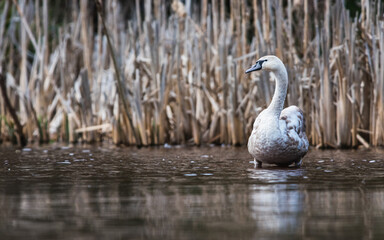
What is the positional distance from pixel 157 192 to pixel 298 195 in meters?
0.97

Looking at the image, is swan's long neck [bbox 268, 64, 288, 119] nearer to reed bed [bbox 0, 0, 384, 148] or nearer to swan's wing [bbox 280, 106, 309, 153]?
swan's wing [bbox 280, 106, 309, 153]

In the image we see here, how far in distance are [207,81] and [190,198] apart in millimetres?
5933

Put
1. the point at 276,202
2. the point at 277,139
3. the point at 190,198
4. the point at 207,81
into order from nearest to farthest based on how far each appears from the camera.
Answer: the point at 276,202 → the point at 190,198 → the point at 277,139 → the point at 207,81

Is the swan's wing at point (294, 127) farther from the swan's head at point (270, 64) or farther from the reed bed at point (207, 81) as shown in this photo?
the reed bed at point (207, 81)

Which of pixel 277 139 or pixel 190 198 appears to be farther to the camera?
pixel 277 139

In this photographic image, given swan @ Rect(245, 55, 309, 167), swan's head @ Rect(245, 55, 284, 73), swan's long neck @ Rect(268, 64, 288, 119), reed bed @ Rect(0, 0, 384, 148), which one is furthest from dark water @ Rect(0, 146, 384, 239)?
reed bed @ Rect(0, 0, 384, 148)

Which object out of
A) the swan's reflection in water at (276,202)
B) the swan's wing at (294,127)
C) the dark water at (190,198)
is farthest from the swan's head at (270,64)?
the swan's reflection in water at (276,202)

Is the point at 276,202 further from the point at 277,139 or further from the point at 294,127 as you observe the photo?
the point at 294,127

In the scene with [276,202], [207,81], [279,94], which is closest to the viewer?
[276,202]

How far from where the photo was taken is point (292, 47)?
9812 millimetres

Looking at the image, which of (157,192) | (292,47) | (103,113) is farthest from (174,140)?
(157,192)

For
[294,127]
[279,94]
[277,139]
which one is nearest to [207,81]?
[279,94]

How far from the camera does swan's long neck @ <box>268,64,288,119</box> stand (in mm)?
7262

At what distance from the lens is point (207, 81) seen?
10.6 meters
